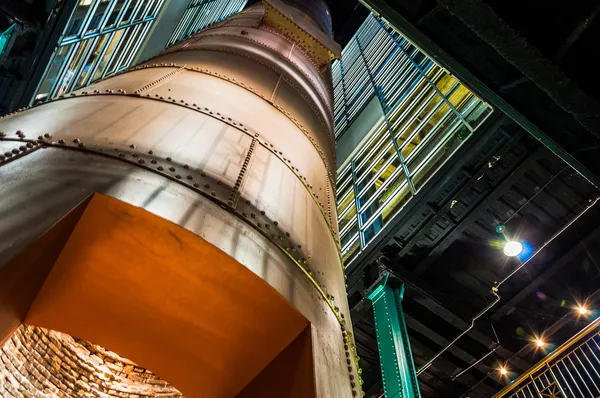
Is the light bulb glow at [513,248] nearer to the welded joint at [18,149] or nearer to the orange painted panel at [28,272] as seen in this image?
the orange painted panel at [28,272]

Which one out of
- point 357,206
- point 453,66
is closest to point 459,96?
point 357,206

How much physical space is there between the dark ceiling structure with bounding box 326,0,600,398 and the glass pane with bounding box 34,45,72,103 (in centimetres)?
786

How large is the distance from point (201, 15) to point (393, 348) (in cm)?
1862

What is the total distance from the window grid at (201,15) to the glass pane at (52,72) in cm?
1025

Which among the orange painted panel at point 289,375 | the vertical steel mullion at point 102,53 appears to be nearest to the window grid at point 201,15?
the vertical steel mullion at point 102,53

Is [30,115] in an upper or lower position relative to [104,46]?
lower

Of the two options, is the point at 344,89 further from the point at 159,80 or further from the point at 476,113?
the point at 159,80

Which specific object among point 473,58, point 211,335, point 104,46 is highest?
point 104,46

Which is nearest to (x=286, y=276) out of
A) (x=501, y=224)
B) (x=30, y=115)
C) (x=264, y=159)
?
(x=264, y=159)

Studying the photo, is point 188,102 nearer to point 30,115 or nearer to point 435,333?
point 30,115

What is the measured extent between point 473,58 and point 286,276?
11.3 feet

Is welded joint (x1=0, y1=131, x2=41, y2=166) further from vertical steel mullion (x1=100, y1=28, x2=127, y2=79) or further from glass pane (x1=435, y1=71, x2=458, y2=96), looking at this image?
vertical steel mullion (x1=100, y1=28, x2=127, y2=79)

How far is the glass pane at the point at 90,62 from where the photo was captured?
1159 centimetres

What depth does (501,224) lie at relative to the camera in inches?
362
